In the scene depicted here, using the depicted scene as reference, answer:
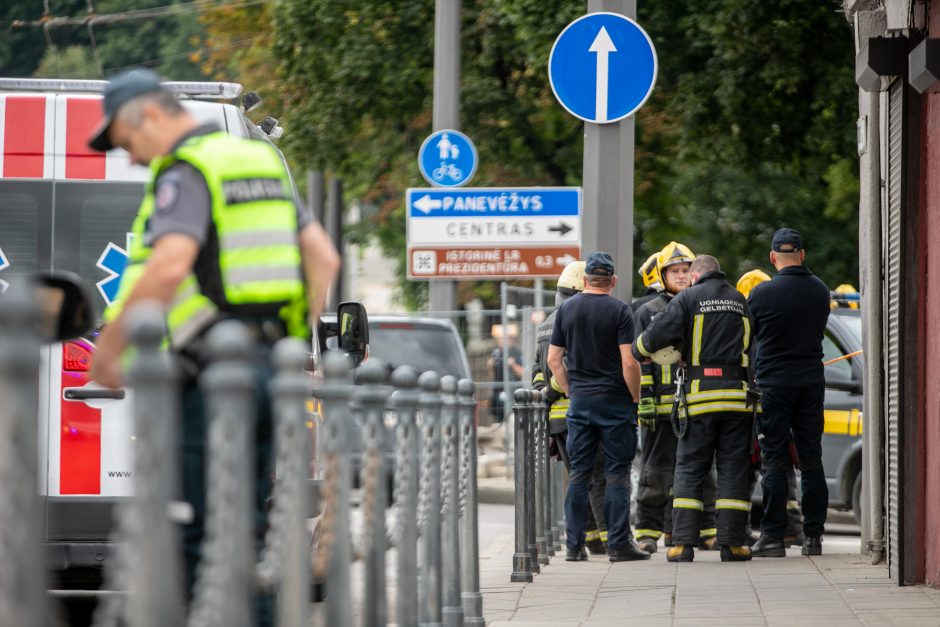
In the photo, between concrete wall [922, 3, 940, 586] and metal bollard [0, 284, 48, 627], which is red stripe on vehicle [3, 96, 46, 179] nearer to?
concrete wall [922, 3, 940, 586]

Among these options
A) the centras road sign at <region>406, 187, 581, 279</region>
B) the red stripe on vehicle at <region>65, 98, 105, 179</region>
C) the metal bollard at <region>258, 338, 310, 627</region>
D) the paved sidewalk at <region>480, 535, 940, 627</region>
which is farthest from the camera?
the centras road sign at <region>406, 187, 581, 279</region>

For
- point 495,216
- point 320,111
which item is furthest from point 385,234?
point 495,216

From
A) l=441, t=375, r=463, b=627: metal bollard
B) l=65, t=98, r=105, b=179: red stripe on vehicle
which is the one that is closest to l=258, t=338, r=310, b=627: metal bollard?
l=441, t=375, r=463, b=627: metal bollard

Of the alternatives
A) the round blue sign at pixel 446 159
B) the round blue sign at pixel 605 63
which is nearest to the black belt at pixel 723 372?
the round blue sign at pixel 605 63

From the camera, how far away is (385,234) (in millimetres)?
34781

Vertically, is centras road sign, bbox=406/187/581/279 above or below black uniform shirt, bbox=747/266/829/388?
above

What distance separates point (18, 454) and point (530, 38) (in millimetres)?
20222

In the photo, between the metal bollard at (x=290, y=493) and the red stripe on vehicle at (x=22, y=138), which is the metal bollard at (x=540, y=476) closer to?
the red stripe on vehicle at (x=22, y=138)

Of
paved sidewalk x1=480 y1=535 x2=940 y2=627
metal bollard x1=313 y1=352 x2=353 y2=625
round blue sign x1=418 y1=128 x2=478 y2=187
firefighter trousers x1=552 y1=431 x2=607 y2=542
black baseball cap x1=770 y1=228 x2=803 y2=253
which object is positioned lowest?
paved sidewalk x1=480 y1=535 x2=940 y2=627

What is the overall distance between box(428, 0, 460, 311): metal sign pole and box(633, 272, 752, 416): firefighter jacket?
26.5 ft

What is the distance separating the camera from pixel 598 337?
10.9 meters

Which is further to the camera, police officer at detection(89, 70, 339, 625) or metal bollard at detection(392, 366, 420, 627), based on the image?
metal bollard at detection(392, 366, 420, 627)

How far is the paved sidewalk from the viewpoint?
810 centimetres

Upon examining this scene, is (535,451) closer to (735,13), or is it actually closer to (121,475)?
(121,475)
